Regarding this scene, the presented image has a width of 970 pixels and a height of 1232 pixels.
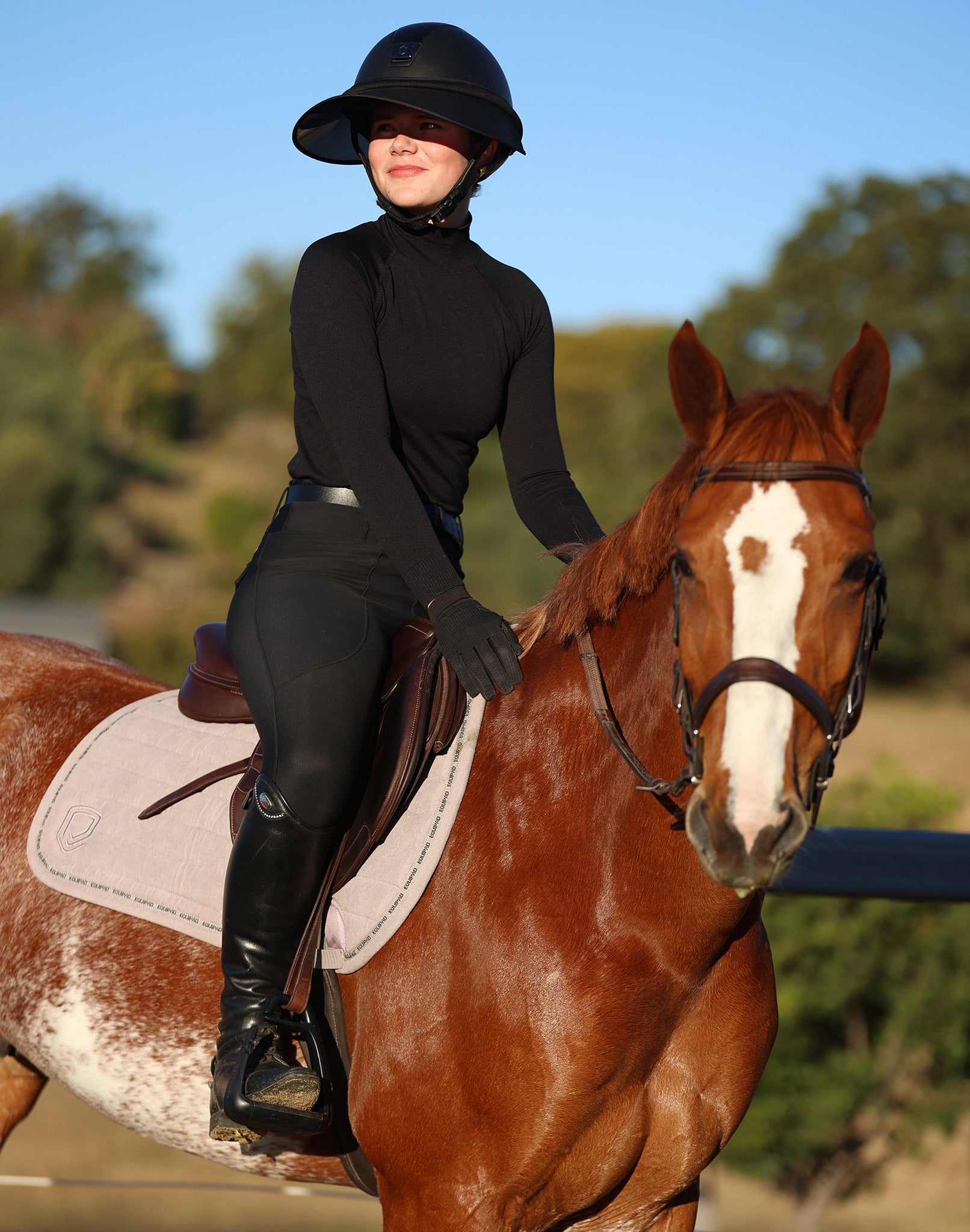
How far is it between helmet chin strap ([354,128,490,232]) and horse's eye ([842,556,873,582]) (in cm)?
146

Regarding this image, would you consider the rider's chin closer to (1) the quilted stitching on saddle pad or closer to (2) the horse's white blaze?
(2) the horse's white blaze

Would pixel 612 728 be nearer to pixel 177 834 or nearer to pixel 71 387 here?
pixel 177 834

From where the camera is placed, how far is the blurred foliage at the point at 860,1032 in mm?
15508

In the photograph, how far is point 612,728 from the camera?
8.37ft

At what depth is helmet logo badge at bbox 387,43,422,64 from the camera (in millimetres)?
2932

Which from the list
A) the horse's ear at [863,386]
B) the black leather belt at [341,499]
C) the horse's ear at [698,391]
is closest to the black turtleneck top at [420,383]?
the black leather belt at [341,499]

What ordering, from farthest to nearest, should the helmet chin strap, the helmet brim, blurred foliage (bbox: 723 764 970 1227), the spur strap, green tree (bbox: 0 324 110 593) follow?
green tree (bbox: 0 324 110 593) < blurred foliage (bbox: 723 764 970 1227) < the helmet chin strap < the helmet brim < the spur strap

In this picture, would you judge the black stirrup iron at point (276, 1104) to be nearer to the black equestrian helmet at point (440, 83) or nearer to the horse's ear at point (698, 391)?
the horse's ear at point (698, 391)

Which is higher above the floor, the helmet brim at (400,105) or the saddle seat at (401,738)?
the helmet brim at (400,105)

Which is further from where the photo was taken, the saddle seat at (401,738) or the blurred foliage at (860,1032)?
the blurred foliage at (860,1032)

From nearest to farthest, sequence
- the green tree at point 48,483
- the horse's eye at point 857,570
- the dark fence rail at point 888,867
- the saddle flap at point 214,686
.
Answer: the horse's eye at point 857,570
the saddle flap at point 214,686
the dark fence rail at point 888,867
the green tree at point 48,483

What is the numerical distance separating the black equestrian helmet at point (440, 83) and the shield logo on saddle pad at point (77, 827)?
1.91 m

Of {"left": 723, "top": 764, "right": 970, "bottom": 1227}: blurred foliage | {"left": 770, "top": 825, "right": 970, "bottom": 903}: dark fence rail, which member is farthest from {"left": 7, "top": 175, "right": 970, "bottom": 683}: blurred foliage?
{"left": 770, "top": 825, "right": 970, "bottom": 903}: dark fence rail

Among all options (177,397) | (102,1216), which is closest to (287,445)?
A: (177,397)
